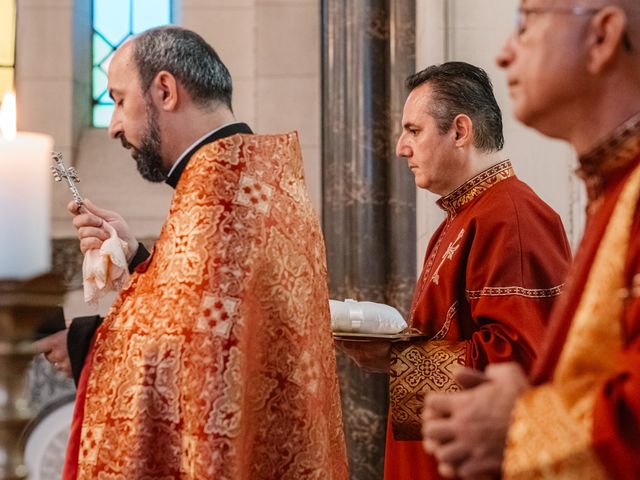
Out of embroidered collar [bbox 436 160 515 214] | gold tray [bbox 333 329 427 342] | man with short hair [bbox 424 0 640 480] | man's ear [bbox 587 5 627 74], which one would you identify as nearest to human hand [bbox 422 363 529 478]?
man with short hair [bbox 424 0 640 480]

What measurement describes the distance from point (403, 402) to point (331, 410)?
0.34 m

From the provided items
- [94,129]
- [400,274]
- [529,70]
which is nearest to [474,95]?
[529,70]

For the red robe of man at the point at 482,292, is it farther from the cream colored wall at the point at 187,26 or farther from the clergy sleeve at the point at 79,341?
the cream colored wall at the point at 187,26

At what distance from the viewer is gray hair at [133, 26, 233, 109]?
2900mm

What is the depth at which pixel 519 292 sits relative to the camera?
298 centimetres

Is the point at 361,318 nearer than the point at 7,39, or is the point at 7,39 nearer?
the point at 361,318

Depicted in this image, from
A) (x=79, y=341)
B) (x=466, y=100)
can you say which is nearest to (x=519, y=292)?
(x=466, y=100)

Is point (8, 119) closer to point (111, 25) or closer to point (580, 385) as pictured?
point (580, 385)

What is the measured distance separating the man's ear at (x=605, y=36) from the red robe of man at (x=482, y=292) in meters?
1.31

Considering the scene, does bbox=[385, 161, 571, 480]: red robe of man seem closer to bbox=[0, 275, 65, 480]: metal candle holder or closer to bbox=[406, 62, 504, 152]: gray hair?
bbox=[406, 62, 504, 152]: gray hair

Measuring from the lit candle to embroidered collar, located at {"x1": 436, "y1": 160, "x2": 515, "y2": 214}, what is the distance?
1955mm

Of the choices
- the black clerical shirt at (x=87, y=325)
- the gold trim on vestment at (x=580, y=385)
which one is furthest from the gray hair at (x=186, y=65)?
the gold trim on vestment at (x=580, y=385)

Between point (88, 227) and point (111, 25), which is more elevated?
point (111, 25)

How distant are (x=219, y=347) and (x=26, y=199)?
44.5 inches
